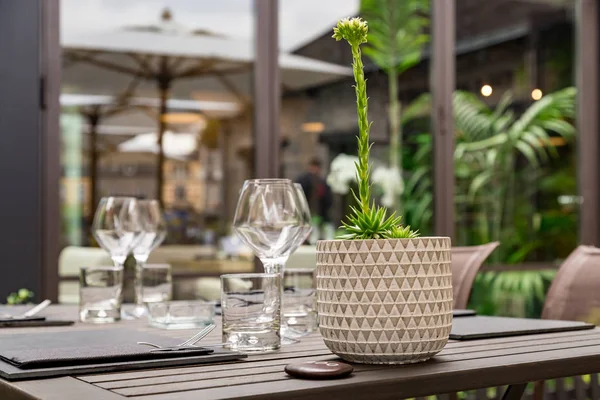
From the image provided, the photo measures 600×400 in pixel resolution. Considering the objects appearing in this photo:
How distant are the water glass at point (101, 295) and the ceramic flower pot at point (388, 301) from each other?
810 mm

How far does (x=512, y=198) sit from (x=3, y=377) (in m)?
4.45

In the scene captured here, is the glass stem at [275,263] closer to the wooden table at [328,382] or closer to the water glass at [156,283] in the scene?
the wooden table at [328,382]

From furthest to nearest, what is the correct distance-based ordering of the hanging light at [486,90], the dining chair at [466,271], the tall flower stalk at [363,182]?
the hanging light at [486,90], the dining chair at [466,271], the tall flower stalk at [363,182]

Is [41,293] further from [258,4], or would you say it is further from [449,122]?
[449,122]

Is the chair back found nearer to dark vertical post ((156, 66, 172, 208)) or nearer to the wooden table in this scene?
the wooden table

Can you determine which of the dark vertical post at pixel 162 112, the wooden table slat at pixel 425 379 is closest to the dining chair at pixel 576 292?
the wooden table slat at pixel 425 379

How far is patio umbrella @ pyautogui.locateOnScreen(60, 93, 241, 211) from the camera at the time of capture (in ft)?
14.5

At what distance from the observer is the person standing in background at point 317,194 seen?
469cm

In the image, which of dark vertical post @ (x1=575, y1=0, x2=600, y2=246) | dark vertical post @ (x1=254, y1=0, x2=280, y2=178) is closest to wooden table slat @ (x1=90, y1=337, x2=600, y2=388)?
dark vertical post @ (x1=254, y1=0, x2=280, y2=178)

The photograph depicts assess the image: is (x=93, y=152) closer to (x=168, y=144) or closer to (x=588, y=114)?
(x=168, y=144)

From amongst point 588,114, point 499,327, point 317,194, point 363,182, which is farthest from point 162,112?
point 363,182

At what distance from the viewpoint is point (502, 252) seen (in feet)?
16.9

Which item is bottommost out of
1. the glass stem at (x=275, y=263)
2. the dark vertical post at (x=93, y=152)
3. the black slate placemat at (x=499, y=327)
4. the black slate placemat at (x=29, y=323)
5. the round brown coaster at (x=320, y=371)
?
the black slate placemat at (x=29, y=323)

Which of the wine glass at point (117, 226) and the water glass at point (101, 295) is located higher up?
the wine glass at point (117, 226)
